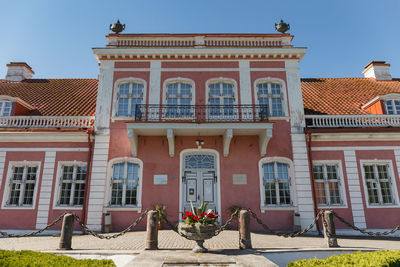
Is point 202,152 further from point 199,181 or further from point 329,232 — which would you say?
point 329,232

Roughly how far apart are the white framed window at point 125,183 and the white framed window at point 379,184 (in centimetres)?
1024

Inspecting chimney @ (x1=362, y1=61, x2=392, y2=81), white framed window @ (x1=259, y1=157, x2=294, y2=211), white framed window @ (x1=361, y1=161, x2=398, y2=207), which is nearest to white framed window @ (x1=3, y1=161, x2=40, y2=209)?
white framed window @ (x1=259, y1=157, x2=294, y2=211)

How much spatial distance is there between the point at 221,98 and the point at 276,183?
480 centimetres

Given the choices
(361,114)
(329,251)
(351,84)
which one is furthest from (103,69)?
(351,84)

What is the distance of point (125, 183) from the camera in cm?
1200

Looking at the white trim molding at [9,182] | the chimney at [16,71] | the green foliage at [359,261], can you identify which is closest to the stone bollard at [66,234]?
the white trim molding at [9,182]

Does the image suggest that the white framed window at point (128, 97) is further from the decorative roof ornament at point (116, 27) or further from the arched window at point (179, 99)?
the decorative roof ornament at point (116, 27)

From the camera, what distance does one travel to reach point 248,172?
39.6 ft

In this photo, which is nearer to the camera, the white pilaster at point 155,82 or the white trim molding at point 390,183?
the white trim molding at point 390,183

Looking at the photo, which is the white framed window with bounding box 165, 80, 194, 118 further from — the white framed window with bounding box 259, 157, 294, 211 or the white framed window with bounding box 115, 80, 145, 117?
the white framed window with bounding box 259, 157, 294, 211

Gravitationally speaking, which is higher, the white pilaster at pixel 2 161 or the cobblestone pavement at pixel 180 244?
the white pilaster at pixel 2 161

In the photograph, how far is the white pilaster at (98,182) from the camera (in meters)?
11.4

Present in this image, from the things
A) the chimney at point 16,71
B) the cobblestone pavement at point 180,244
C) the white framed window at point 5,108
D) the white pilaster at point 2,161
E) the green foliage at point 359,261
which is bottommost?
the cobblestone pavement at point 180,244

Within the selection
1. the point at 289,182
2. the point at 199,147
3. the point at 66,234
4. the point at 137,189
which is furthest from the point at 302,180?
the point at 66,234
